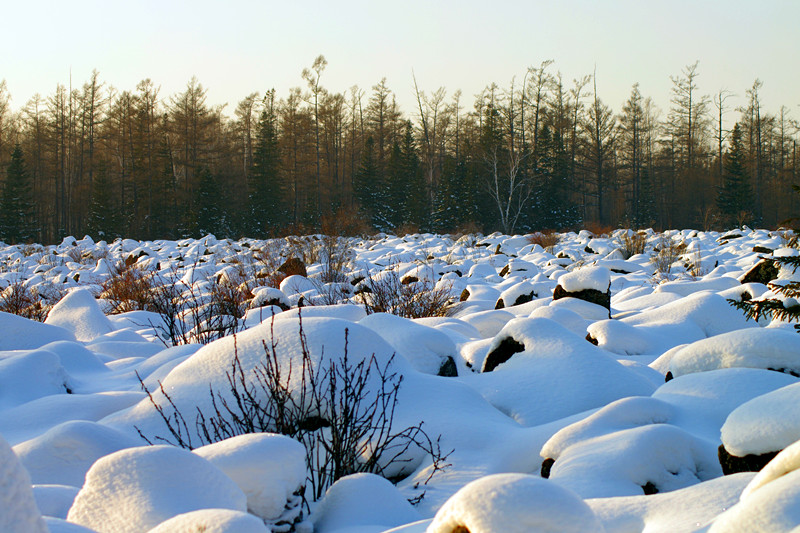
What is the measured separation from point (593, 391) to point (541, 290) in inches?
196

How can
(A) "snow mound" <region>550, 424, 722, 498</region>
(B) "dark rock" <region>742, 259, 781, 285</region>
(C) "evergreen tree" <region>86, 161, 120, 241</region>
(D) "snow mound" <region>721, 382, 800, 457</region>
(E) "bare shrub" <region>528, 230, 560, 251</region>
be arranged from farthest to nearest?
(C) "evergreen tree" <region>86, 161, 120, 241</region> → (E) "bare shrub" <region>528, 230, 560, 251</region> → (B) "dark rock" <region>742, 259, 781, 285</region> → (A) "snow mound" <region>550, 424, 722, 498</region> → (D) "snow mound" <region>721, 382, 800, 457</region>

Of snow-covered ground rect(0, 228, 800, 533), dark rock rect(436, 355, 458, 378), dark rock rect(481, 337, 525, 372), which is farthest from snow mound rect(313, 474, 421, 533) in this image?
dark rock rect(481, 337, 525, 372)

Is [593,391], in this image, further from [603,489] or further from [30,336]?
[30,336]

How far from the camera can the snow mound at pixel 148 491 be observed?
2059mm

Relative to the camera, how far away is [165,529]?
1.69 metres

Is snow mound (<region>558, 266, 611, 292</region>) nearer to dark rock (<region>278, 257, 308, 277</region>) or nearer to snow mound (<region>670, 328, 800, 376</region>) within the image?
snow mound (<region>670, 328, 800, 376</region>)

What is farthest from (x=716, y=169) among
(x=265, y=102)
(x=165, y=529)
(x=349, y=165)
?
(x=165, y=529)

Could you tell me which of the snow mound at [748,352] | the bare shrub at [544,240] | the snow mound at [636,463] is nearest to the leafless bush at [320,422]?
the snow mound at [636,463]

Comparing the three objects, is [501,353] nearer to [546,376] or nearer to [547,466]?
[546,376]

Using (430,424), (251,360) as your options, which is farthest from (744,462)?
(251,360)

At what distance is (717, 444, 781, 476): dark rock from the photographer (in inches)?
95.6

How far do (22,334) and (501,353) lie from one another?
458 cm

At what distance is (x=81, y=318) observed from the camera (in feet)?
25.4

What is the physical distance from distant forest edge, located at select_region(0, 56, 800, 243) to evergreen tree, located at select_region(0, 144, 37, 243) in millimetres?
70
